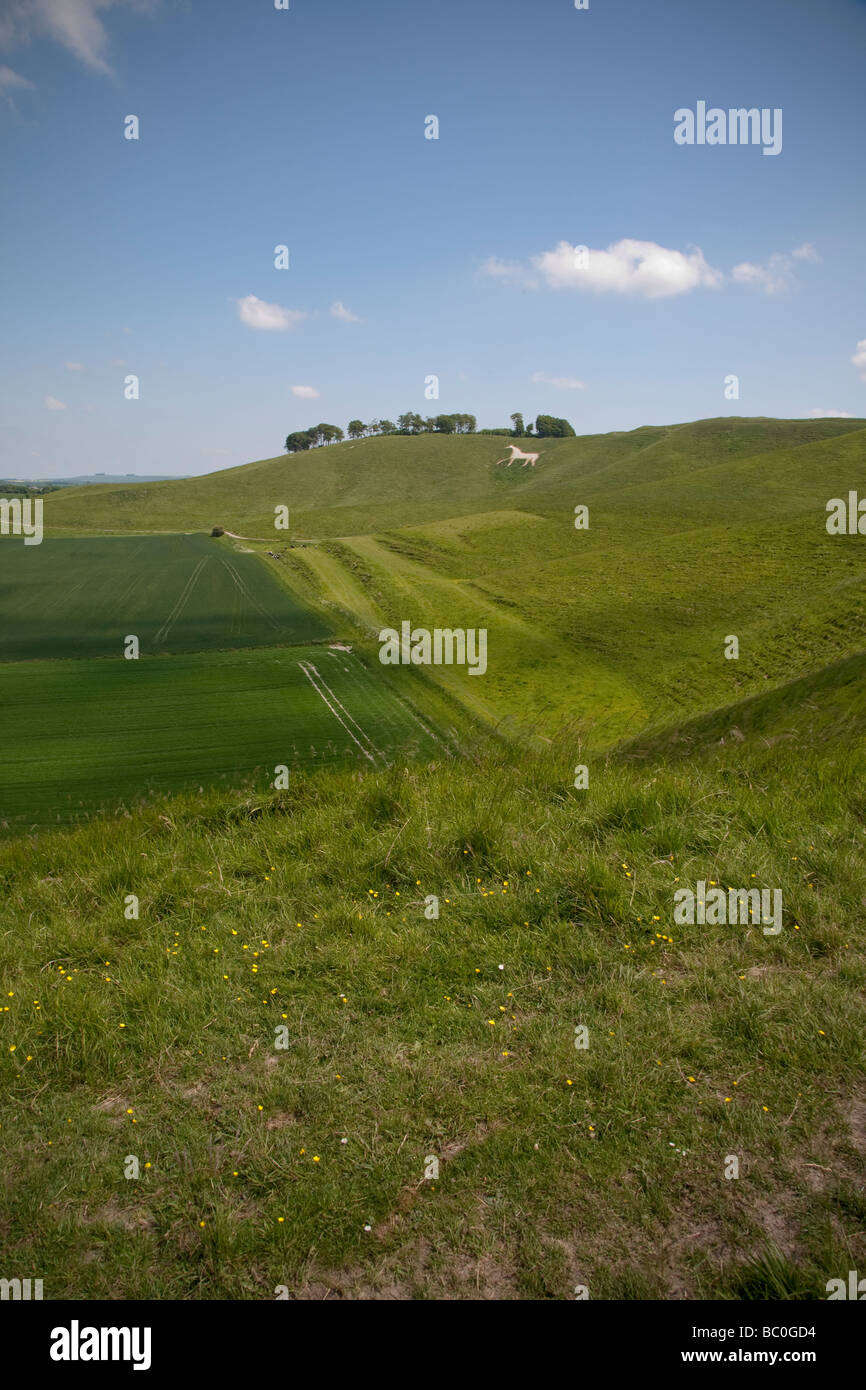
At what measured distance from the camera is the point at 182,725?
23.3m

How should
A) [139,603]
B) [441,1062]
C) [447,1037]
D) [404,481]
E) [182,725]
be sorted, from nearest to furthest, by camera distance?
[441,1062], [447,1037], [182,725], [139,603], [404,481]

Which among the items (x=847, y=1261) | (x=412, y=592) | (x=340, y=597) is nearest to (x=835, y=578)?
(x=412, y=592)

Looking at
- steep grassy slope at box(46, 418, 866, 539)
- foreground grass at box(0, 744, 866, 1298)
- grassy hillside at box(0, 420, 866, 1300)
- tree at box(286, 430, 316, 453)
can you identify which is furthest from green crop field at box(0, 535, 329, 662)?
tree at box(286, 430, 316, 453)

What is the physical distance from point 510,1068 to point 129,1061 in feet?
6.84

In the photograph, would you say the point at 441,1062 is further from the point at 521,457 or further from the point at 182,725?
the point at 521,457

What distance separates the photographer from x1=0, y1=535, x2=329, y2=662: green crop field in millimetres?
34594

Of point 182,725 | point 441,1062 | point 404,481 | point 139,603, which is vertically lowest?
point 441,1062

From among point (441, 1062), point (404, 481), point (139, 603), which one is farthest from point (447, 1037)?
point (404, 481)

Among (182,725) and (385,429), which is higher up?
(385,429)

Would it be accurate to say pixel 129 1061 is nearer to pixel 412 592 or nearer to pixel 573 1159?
pixel 573 1159

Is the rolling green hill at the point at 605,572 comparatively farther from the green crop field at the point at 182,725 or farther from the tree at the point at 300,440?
the tree at the point at 300,440

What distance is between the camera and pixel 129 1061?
3982 mm

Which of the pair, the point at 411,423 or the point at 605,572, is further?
the point at 411,423

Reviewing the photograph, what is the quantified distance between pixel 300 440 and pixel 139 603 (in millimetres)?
149442
